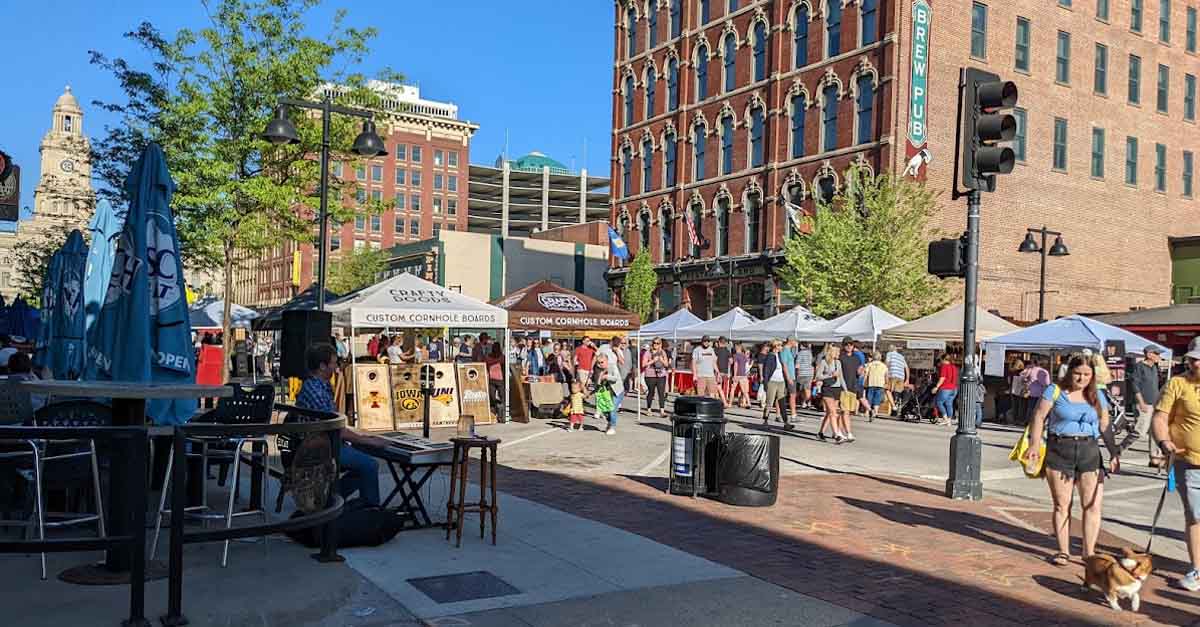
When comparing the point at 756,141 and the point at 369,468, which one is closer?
the point at 369,468

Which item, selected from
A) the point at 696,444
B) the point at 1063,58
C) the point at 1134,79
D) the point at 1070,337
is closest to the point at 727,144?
the point at 1063,58

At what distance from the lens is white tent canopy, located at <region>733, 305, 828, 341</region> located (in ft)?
88.9

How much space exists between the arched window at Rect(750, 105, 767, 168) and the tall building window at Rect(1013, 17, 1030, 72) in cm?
1038

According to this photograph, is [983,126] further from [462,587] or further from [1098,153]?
[1098,153]

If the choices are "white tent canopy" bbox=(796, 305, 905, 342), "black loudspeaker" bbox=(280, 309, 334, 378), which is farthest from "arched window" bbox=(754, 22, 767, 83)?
"black loudspeaker" bbox=(280, 309, 334, 378)

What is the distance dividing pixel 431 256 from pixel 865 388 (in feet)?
171

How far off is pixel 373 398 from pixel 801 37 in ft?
97.2

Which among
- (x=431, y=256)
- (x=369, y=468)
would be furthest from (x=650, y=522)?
(x=431, y=256)

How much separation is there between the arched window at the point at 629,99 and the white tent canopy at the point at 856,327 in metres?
27.5

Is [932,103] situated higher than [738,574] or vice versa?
[932,103]

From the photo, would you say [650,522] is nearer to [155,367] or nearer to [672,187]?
[155,367]

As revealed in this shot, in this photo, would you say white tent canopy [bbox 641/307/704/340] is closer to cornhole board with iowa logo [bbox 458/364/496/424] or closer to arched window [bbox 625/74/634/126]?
cornhole board with iowa logo [bbox 458/364/496/424]

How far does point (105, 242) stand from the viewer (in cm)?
1107

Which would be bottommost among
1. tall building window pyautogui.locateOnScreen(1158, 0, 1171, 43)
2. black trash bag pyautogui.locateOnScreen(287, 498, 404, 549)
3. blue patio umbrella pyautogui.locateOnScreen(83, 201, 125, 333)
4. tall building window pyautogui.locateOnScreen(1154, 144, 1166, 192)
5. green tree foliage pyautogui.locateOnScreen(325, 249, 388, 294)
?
black trash bag pyautogui.locateOnScreen(287, 498, 404, 549)
